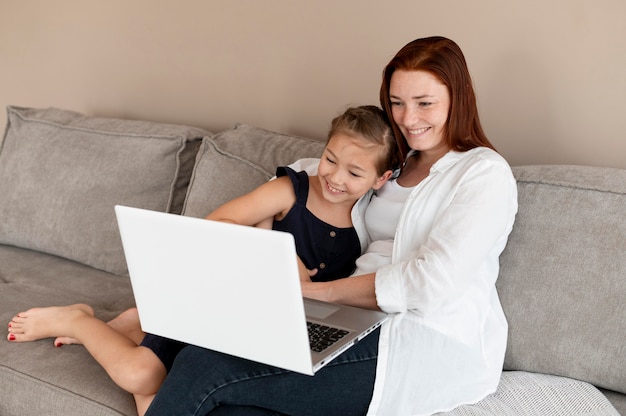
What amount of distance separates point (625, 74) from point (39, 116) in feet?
6.20

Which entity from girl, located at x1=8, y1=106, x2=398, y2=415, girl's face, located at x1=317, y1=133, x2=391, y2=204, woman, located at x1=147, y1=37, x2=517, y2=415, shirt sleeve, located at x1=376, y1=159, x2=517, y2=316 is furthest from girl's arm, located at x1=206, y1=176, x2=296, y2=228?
shirt sleeve, located at x1=376, y1=159, x2=517, y2=316

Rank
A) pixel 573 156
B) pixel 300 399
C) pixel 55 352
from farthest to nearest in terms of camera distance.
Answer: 1. pixel 573 156
2. pixel 55 352
3. pixel 300 399

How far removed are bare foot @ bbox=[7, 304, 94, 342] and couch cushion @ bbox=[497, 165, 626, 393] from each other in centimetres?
103

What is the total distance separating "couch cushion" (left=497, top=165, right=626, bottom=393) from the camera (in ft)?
5.49

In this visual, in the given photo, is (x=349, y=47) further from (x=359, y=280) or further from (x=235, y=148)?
(x=359, y=280)

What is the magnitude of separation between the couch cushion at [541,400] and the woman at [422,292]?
1.3 inches

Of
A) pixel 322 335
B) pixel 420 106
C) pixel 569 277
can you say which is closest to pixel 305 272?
pixel 322 335

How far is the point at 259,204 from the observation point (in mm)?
1878

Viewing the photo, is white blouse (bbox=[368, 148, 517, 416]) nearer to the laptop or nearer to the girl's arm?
the laptop

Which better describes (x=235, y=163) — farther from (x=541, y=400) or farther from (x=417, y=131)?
(x=541, y=400)

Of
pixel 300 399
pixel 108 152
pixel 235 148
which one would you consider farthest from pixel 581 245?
pixel 108 152

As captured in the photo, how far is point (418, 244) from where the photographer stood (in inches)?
66.7

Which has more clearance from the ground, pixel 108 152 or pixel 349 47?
pixel 349 47

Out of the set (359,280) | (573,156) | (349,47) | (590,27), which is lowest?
(359,280)
